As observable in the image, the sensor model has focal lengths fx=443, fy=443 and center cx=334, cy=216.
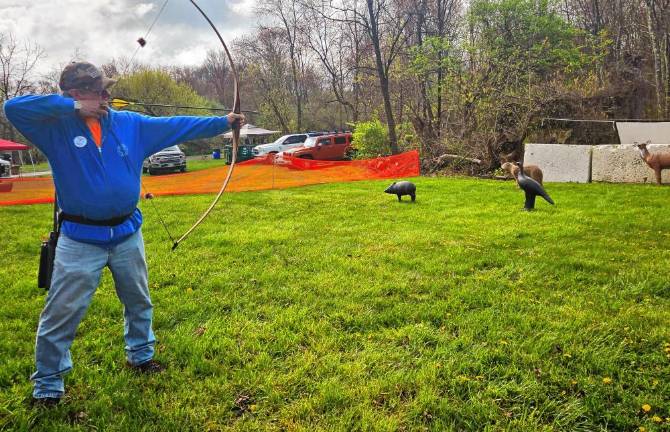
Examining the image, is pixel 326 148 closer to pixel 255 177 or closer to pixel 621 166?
pixel 255 177

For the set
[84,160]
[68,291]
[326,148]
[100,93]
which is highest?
[326,148]

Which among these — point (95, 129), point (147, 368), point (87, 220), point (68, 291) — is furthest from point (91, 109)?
point (147, 368)

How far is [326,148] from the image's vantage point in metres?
22.1

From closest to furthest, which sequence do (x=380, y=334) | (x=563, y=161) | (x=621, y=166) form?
1. (x=380, y=334)
2. (x=621, y=166)
3. (x=563, y=161)

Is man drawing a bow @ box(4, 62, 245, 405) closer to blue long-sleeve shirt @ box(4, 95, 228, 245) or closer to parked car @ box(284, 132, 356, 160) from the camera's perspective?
blue long-sleeve shirt @ box(4, 95, 228, 245)

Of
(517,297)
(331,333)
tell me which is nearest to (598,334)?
(517,297)

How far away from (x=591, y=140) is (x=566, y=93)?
1.97m

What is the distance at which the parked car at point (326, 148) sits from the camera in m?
21.7

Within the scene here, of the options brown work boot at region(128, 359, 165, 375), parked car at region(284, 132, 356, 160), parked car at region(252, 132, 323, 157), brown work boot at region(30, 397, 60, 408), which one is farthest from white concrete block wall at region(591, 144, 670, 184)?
parked car at region(252, 132, 323, 157)

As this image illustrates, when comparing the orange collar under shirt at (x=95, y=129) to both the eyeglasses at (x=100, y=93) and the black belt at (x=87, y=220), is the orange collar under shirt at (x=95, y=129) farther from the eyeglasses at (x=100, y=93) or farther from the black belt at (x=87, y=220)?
the black belt at (x=87, y=220)

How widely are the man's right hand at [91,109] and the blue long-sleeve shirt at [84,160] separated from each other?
0.04 metres

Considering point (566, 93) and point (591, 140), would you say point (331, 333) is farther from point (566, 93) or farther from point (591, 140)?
point (566, 93)

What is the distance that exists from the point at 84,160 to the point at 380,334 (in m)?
2.20

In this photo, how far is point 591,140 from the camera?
1302cm
